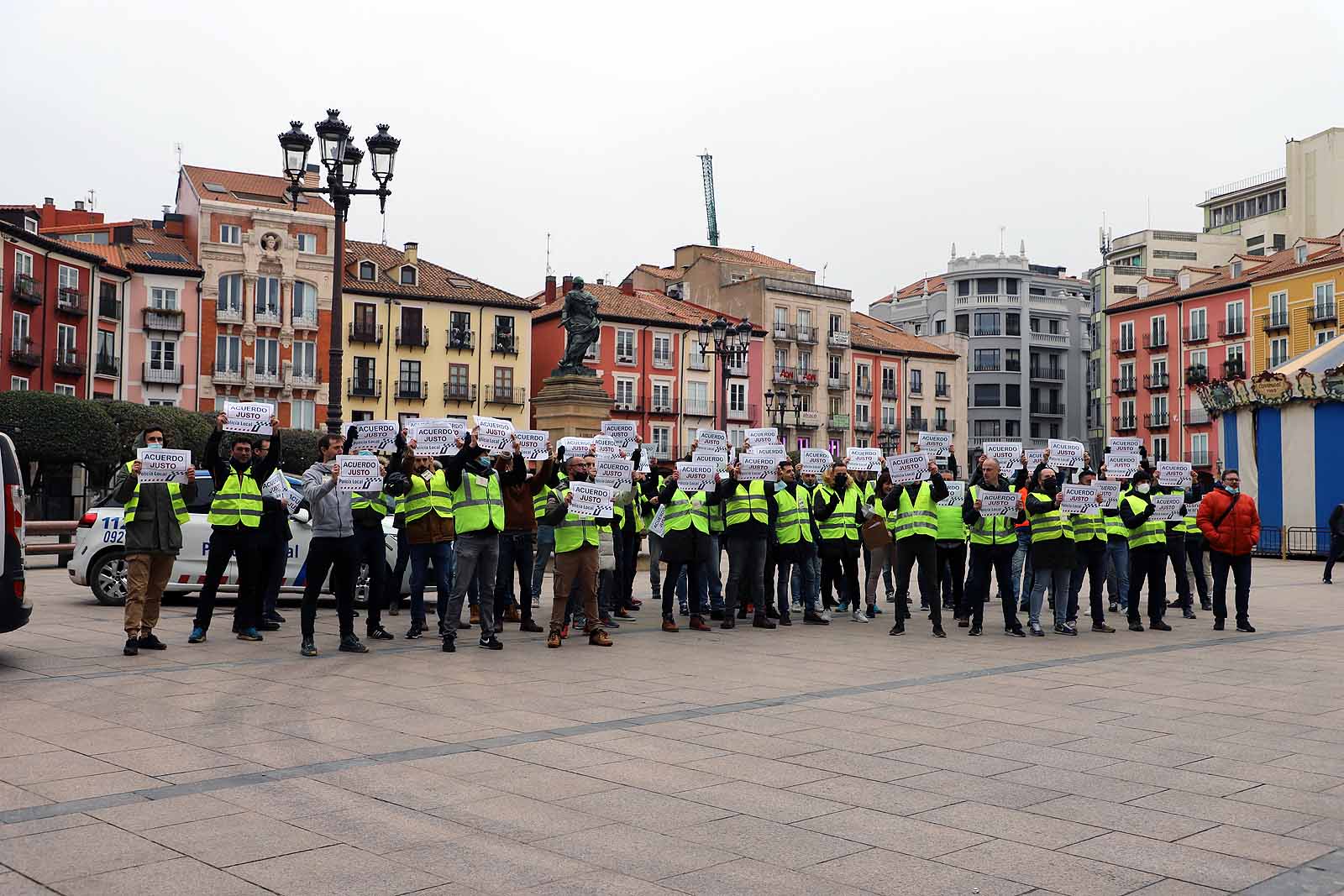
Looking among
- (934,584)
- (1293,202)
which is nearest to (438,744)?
(934,584)

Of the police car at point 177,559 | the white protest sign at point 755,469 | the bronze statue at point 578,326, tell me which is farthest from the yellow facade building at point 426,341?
the white protest sign at point 755,469

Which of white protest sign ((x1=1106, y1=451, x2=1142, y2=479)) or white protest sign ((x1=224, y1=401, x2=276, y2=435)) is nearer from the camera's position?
white protest sign ((x1=224, y1=401, x2=276, y2=435))

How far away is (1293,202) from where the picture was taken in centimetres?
7544

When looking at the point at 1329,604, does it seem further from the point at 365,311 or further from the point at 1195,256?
the point at 1195,256

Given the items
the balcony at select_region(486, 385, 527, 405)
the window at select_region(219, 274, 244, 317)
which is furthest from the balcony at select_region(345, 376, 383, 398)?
the window at select_region(219, 274, 244, 317)

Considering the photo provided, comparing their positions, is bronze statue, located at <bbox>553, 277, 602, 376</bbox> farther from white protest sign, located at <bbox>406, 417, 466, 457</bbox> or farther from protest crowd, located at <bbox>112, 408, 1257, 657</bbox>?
white protest sign, located at <bbox>406, 417, 466, 457</bbox>

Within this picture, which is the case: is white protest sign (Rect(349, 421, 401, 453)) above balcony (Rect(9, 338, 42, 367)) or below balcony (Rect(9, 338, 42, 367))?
below

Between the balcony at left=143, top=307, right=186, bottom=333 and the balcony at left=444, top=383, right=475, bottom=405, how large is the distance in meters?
→ 12.6

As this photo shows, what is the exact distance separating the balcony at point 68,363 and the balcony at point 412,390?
14273mm

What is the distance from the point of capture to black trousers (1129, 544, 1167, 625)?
14.4 metres

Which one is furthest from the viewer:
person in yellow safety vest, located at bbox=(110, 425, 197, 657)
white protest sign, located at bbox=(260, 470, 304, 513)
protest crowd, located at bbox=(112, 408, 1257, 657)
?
white protest sign, located at bbox=(260, 470, 304, 513)

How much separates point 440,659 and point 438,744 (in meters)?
3.63

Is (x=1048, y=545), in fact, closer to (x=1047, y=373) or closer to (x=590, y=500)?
(x=590, y=500)

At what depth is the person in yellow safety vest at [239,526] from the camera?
11539 mm
